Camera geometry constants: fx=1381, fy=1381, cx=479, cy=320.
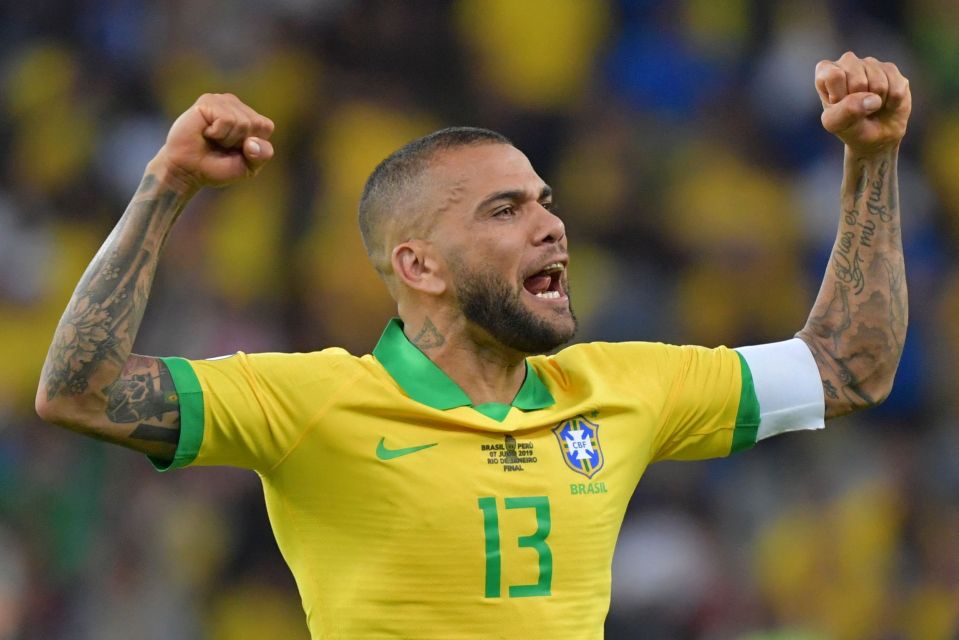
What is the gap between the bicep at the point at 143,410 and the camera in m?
2.73

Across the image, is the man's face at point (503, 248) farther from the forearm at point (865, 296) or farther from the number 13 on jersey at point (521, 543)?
the forearm at point (865, 296)

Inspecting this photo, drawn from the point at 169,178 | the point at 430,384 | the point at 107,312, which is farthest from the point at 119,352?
the point at 430,384

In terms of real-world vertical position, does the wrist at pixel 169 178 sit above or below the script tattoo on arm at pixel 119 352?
above

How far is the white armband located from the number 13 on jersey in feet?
2.26

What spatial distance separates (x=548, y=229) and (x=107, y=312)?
1.05 metres

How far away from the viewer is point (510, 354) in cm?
325

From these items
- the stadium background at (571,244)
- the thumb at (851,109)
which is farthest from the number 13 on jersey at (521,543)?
the stadium background at (571,244)

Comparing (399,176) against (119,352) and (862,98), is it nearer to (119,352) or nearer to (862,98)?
(119,352)

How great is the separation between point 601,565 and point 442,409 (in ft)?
1.62

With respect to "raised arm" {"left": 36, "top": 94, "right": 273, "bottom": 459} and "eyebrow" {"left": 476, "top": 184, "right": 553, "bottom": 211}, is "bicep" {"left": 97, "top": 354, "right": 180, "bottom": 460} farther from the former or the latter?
"eyebrow" {"left": 476, "top": 184, "right": 553, "bottom": 211}

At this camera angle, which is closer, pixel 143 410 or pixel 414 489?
pixel 143 410

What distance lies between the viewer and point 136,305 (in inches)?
109

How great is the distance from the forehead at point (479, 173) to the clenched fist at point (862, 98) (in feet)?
2.28

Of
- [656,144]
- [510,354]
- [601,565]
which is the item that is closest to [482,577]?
[601,565]
